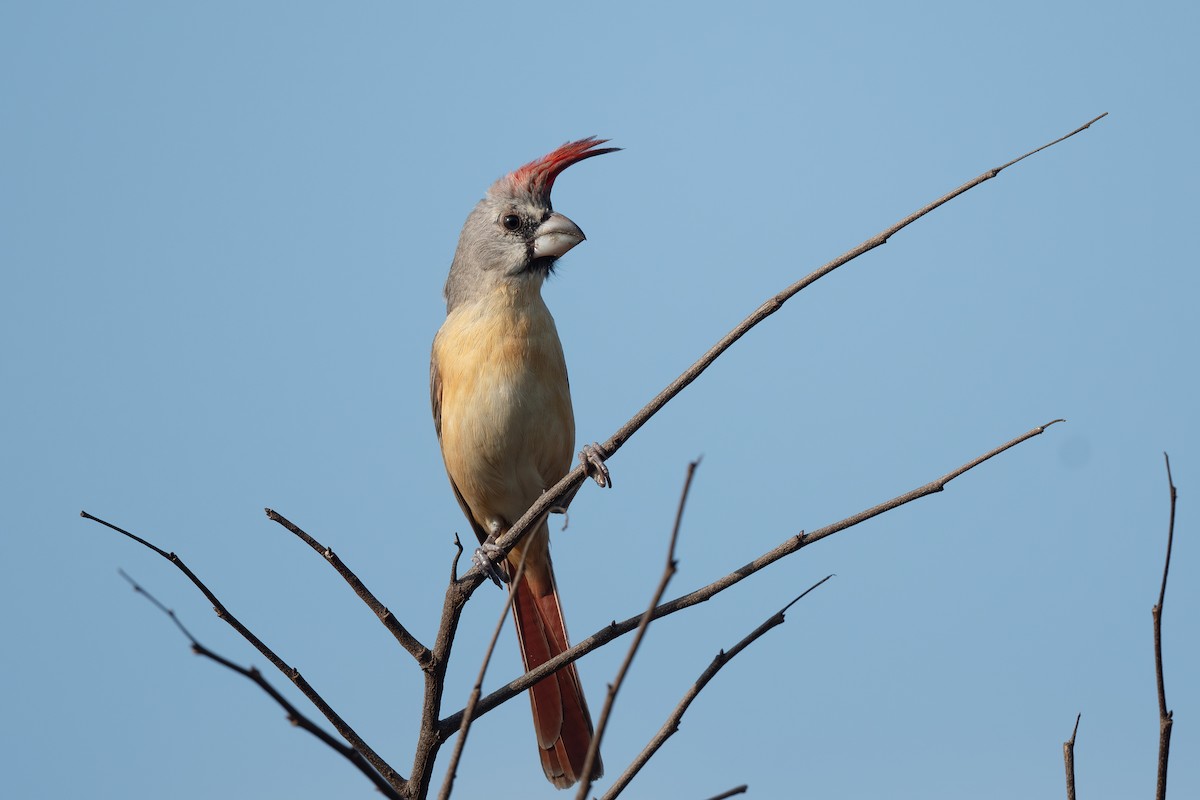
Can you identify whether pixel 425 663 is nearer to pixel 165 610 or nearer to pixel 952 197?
pixel 165 610

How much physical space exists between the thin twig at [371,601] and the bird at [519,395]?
1479 millimetres

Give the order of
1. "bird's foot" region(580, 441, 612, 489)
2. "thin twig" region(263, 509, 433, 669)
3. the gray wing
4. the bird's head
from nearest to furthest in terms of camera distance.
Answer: "thin twig" region(263, 509, 433, 669)
"bird's foot" region(580, 441, 612, 489)
the bird's head
the gray wing

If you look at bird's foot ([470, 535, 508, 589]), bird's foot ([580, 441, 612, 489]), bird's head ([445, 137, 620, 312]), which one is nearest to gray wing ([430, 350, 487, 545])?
bird's head ([445, 137, 620, 312])

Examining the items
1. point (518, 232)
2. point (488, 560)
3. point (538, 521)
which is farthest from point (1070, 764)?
point (518, 232)

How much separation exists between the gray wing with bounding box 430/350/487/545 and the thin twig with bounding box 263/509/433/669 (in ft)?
6.81

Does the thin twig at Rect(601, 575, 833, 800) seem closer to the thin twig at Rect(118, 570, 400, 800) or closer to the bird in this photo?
the thin twig at Rect(118, 570, 400, 800)

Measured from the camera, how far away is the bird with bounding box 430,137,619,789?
4598 millimetres

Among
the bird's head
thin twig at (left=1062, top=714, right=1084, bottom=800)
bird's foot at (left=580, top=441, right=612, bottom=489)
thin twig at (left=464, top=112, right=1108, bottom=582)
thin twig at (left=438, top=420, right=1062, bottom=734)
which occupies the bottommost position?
thin twig at (left=1062, top=714, right=1084, bottom=800)

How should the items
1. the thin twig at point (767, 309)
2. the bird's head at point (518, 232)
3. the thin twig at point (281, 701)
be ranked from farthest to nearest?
the bird's head at point (518, 232) < the thin twig at point (767, 309) < the thin twig at point (281, 701)

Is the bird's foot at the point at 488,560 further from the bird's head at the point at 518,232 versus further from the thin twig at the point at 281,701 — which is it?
the thin twig at the point at 281,701

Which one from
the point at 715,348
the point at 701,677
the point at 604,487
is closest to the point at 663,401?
the point at 715,348

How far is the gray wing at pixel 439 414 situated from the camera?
202 inches

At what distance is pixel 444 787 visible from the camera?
6.43 ft

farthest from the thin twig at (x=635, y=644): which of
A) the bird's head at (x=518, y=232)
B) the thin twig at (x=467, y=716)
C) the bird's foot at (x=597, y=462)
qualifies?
the bird's head at (x=518, y=232)
